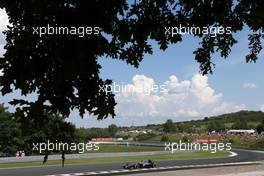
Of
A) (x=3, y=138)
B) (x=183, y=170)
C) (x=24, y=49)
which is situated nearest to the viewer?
(x=24, y=49)

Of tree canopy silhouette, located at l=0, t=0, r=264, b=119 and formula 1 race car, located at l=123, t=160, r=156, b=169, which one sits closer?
tree canopy silhouette, located at l=0, t=0, r=264, b=119

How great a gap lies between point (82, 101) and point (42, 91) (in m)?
0.45

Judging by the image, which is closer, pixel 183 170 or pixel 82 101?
pixel 82 101

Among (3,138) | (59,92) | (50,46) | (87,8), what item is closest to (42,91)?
(59,92)

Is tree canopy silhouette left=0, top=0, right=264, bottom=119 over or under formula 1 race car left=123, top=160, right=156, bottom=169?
over

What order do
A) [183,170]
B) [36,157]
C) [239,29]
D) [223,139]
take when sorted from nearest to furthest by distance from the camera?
[239,29] → [183,170] → [36,157] → [223,139]

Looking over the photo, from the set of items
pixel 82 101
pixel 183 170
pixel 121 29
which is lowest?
pixel 183 170

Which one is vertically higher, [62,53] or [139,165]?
[62,53]

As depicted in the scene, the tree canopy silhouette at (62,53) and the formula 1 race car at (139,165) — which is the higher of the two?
the tree canopy silhouette at (62,53)

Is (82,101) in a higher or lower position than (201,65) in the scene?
lower

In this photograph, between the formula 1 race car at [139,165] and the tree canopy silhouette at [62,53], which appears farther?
the formula 1 race car at [139,165]

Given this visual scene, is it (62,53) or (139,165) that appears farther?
(139,165)

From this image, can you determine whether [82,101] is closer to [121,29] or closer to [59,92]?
[59,92]

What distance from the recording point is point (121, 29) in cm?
520
